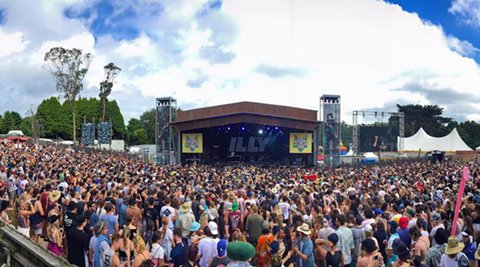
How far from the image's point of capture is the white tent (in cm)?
4566

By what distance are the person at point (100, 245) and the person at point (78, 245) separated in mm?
424

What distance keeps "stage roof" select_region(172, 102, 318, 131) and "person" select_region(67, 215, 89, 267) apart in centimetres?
2520

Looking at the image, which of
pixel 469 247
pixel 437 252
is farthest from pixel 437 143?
pixel 437 252

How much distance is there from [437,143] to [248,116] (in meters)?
26.4

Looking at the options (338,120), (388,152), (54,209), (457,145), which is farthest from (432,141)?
(54,209)

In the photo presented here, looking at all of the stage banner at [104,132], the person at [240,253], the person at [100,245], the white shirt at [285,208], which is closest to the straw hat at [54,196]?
the person at [100,245]

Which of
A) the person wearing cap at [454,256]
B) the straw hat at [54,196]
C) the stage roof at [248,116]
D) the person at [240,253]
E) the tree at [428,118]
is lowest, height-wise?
the person wearing cap at [454,256]

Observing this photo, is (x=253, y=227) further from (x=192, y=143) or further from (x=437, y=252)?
(x=192, y=143)

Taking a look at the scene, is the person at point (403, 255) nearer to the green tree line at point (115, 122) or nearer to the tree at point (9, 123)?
the green tree line at point (115, 122)

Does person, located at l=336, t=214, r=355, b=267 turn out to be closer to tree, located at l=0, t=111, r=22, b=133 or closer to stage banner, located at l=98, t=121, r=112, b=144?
stage banner, located at l=98, t=121, r=112, b=144

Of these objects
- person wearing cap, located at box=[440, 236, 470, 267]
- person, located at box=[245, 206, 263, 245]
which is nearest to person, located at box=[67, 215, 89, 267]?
person, located at box=[245, 206, 263, 245]

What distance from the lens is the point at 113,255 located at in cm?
568

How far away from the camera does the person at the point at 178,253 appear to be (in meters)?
6.05

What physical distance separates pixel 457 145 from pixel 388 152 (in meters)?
8.34
